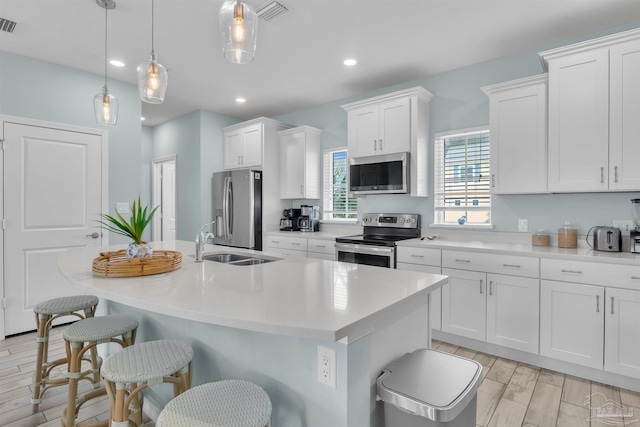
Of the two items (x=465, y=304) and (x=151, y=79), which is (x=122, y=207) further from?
(x=465, y=304)

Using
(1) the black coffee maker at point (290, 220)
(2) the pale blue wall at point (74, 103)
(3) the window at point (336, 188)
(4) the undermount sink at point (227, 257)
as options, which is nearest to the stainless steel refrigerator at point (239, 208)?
(1) the black coffee maker at point (290, 220)

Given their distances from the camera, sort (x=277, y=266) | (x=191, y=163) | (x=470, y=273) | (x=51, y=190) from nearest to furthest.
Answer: (x=277, y=266) < (x=470, y=273) < (x=51, y=190) < (x=191, y=163)

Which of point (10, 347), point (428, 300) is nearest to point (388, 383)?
point (428, 300)

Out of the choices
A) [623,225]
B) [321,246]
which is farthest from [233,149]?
[623,225]

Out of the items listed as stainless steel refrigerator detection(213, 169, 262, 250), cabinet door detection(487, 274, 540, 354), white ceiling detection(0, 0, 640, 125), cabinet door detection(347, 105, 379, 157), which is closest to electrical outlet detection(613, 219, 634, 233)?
cabinet door detection(487, 274, 540, 354)

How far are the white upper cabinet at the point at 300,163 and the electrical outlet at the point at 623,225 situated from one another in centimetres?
326

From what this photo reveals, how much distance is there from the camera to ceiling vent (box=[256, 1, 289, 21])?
248cm

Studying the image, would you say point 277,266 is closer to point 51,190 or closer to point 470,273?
point 470,273

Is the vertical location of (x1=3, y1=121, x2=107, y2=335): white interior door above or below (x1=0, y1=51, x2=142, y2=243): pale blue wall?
below

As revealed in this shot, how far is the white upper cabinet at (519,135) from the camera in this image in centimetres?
286

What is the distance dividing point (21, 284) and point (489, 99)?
4.96 m

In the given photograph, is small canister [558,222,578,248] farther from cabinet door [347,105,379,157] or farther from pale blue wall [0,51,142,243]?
pale blue wall [0,51,142,243]

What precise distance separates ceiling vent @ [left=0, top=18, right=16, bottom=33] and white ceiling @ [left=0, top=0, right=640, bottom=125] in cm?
7

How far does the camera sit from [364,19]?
2.70 metres
